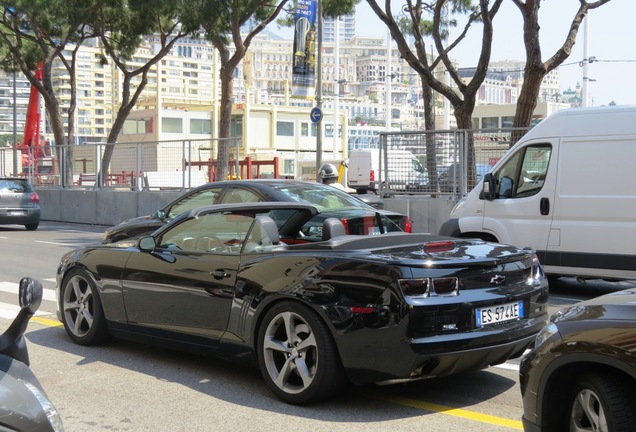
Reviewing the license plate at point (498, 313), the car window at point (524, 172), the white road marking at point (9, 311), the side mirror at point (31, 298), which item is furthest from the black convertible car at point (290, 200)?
the side mirror at point (31, 298)

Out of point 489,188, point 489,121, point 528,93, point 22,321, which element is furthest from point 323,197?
point 489,121

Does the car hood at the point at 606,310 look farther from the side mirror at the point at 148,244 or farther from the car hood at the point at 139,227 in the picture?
the car hood at the point at 139,227

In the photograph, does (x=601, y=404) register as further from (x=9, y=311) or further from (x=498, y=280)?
(x=9, y=311)

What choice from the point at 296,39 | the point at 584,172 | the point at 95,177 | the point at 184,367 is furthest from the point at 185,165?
the point at 184,367

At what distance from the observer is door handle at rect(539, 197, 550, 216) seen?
Result: 35.9ft

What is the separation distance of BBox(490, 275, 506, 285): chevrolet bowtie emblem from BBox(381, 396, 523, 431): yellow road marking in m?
0.85

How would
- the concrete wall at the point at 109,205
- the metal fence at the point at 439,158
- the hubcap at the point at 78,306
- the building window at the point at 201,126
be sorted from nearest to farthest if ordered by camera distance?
the hubcap at the point at 78,306
the metal fence at the point at 439,158
the concrete wall at the point at 109,205
the building window at the point at 201,126

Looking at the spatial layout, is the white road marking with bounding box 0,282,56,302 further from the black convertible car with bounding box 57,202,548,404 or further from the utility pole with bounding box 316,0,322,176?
the utility pole with bounding box 316,0,322,176

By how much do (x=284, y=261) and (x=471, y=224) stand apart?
6272mm

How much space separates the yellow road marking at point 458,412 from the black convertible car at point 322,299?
0.29 m

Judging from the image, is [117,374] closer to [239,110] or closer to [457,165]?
[457,165]

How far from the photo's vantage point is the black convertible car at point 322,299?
17.6 feet

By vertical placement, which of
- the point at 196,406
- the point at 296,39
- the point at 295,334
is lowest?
the point at 196,406

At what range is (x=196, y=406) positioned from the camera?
5.86 meters
